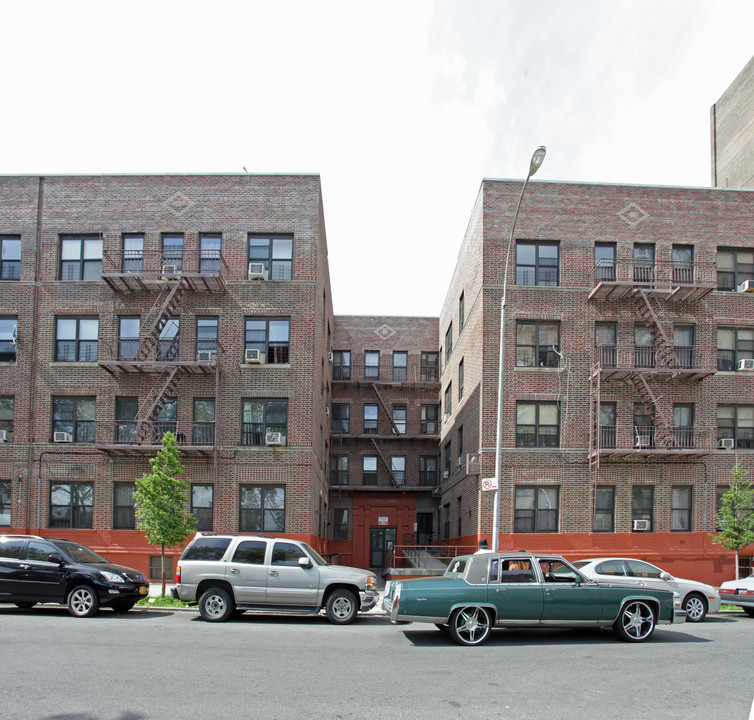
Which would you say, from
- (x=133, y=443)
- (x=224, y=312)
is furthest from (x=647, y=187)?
(x=133, y=443)

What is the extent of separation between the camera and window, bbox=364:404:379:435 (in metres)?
42.3

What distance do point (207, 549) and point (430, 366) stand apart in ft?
94.2

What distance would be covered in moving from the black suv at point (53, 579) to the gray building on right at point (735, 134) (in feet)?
108

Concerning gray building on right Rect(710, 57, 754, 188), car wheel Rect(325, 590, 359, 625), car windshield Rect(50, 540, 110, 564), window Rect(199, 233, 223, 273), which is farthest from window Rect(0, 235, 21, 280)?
gray building on right Rect(710, 57, 754, 188)

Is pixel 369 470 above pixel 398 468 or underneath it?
underneath

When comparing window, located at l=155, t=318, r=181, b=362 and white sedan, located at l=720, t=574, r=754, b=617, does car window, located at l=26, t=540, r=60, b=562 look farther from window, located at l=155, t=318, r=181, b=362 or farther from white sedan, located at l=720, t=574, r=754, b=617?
white sedan, located at l=720, t=574, r=754, b=617

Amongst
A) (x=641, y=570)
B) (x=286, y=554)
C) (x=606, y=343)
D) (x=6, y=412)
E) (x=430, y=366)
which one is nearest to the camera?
(x=286, y=554)

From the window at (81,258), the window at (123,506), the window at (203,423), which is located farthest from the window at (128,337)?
the window at (123,506)

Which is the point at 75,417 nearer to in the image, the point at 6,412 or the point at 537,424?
the point at 6,412

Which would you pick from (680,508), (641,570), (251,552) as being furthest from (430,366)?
(251,552)

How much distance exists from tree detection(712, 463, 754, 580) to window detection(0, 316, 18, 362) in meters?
24.6

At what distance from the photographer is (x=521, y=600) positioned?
41.3 ft

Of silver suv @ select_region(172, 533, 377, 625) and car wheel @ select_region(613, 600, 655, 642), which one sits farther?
Result: silver suv @ select_region(172, 533, 377, 625)

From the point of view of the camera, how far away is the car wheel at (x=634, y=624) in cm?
1301
